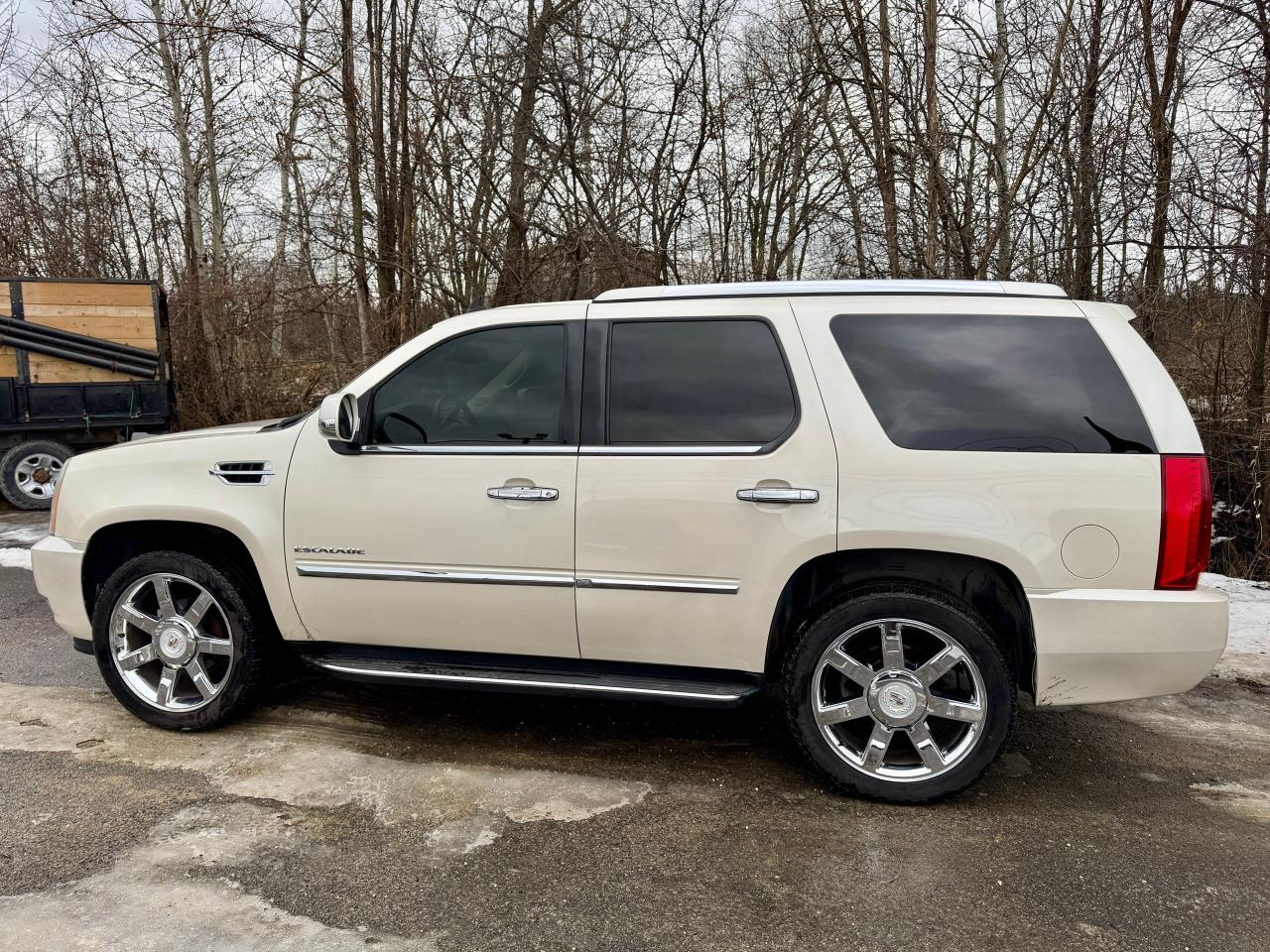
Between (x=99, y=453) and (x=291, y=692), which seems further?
(x=291, y=692)

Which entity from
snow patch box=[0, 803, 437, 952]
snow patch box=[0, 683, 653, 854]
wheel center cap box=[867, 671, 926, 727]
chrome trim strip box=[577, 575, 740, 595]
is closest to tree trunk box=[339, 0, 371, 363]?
snow patch box=[0, 683, 653, 854]


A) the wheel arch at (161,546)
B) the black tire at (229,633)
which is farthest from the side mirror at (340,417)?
the black tire at (229,633)

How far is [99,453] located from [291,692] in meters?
1.46

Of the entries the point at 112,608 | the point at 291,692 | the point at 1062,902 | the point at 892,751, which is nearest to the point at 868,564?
the point at 892,751

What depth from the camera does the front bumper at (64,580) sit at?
4012mm

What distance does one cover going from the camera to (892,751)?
3416 mm

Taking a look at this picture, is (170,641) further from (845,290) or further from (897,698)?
(845,290)

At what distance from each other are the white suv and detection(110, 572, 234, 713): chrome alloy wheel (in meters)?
0.02

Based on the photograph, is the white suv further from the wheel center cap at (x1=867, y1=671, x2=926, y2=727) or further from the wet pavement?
the wet pavement

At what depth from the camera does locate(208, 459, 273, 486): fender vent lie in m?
3.75

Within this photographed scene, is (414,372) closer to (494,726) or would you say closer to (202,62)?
(494,726)

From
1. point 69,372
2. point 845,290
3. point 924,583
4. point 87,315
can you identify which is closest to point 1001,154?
point 845,290

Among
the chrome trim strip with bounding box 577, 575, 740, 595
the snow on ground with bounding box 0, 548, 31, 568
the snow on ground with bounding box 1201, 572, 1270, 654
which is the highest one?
the chrome trim strip with bounding box 577, 575, 740, 595

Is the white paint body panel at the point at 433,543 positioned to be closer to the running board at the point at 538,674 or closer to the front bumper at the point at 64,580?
the running board at the point at 538,674
